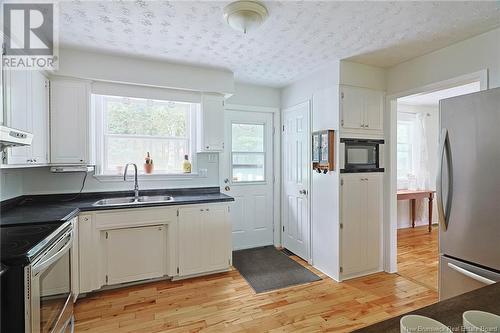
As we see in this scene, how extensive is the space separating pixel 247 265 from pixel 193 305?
102 centimetres

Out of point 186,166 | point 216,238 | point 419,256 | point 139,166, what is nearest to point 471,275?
point 419,256

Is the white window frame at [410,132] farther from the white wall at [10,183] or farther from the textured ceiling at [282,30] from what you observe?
the white wall at [10,183]

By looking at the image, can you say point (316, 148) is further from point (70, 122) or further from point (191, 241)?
point (70, 122)

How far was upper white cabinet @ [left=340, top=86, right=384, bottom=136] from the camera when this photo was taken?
115 inches

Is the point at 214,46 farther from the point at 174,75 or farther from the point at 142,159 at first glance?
the point at 142,159

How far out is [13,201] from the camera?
2479mm

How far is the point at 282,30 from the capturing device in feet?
7.36

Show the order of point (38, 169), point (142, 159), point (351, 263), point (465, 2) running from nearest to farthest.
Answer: point (465, 2) < point (38, 169) < point (351, 263) < point (142, 159)

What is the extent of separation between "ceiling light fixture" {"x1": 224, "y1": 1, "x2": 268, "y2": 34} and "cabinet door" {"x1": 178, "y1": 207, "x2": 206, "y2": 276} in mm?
1866

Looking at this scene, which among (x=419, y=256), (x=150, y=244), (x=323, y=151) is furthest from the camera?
(x=419, y=256)

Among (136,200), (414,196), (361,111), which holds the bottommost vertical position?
(414,196)

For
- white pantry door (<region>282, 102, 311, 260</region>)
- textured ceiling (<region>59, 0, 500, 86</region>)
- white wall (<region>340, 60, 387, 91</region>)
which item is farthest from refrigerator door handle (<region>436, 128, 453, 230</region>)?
white pantry door (<region>282, 102, 311, 260</region>)

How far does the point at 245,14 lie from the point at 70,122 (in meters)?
2.08

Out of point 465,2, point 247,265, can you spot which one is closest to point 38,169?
point 247,265
